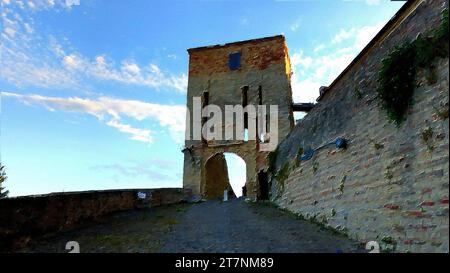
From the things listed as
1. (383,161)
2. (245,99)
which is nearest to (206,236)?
(383,161)

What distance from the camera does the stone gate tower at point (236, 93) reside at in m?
19.4

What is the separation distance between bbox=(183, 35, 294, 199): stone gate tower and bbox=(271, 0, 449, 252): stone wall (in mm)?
9131

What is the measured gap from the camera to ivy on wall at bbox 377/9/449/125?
5.01 metres

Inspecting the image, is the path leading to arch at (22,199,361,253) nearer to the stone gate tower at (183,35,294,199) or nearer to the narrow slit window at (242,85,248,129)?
the stone gate tower at (183,35,294,199)

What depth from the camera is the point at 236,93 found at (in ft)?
68.8

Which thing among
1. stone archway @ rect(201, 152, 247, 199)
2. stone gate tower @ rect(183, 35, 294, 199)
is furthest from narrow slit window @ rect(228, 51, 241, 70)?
stone archway @ rect(201, 152, 247, 199)

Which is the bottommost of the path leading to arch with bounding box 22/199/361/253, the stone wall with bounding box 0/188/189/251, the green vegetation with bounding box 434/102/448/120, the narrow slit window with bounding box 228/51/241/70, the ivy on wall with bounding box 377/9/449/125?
the path leading to arch with bounding box 22/199/361/253

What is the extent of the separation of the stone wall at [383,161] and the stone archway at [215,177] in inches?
402

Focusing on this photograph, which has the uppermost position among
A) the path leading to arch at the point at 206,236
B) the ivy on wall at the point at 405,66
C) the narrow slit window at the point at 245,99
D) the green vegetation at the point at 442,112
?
the narrow slit window at the point at 245,99

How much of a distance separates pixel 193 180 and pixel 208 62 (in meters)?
8.47

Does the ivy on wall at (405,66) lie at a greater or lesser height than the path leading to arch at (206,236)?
greater

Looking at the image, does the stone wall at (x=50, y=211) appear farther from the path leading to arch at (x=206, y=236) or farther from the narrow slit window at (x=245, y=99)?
the narrow slit window at (x=245, y=99)

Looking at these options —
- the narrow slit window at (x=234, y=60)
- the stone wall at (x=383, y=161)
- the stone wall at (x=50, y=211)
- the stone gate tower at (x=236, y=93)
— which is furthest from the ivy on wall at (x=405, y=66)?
the narrow slit window at (x=234, y=60)
